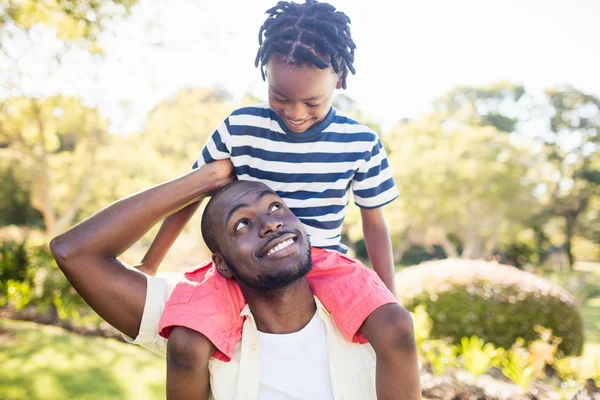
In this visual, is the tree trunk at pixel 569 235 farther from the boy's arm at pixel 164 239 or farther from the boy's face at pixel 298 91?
the boy's arm at pixel 164 239

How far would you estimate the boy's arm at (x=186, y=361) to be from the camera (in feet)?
6.04

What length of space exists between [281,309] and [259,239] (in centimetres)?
32

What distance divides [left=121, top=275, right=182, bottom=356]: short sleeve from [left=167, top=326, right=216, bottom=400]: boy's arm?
250 millimetres

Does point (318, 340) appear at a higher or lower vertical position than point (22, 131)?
higher

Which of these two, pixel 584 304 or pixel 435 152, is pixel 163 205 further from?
pixel 584 304

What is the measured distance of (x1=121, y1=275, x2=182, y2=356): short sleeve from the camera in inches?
82.5

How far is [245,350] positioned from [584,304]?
1965 centimetres

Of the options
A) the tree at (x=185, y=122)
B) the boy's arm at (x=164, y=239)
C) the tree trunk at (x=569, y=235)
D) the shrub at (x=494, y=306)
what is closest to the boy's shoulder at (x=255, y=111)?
the boy's arm at (x=164, y=239)

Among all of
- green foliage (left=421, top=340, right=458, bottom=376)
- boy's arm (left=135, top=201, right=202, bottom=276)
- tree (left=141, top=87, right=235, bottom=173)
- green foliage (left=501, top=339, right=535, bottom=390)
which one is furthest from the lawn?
tree (left=141, top=87, right=235, bottom=173)

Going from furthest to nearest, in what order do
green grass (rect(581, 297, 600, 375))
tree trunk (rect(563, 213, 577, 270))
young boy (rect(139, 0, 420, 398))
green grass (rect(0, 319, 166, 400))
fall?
tree trunk (rect(563, 213, 577, 270)), green grass (rect(581, 297, 600, 375)), green grass (rect(0, 319, 166, 400)), young boy (rect(139, 0, 420, 398))

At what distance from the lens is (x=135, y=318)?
6.88 ft

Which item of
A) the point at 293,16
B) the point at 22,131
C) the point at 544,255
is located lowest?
the point at 544,255

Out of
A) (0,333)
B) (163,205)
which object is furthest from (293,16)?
(0,333)

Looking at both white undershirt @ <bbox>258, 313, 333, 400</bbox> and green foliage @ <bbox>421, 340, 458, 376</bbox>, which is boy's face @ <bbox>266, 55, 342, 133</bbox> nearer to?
white undershirt @ <bbox>258, 313, 333, 400</bbox>
